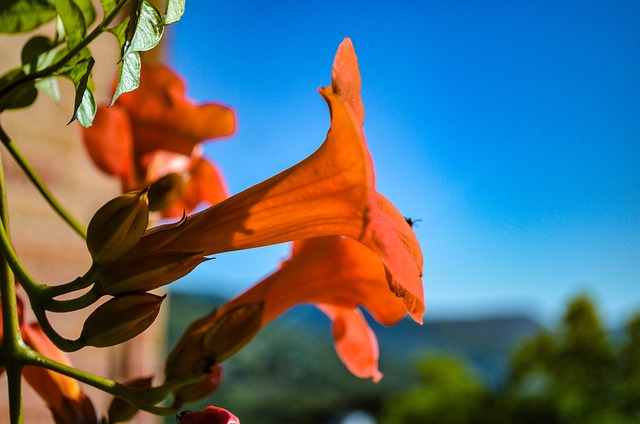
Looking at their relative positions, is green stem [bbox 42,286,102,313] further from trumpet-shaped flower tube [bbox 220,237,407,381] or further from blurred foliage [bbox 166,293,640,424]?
blurred foliage [bbox 166,293,640,424]

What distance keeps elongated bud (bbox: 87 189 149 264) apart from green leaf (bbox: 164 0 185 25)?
0.08 m

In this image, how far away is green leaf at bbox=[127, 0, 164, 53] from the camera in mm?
254

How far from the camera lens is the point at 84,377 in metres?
0.29

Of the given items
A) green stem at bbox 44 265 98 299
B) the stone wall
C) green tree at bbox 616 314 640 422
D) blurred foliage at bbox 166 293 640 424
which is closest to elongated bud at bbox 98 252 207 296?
green stem at bbox 44 265 98 299

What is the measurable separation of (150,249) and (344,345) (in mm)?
199

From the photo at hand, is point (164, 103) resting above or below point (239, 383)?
below


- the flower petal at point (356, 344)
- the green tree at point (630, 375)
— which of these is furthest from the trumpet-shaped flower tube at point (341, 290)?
the green tree at point (630, 375)

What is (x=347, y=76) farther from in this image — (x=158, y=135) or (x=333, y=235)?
(x=158, y=135)

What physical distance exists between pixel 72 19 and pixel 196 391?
19 centimetres

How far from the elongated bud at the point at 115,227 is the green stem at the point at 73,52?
63 millimetres

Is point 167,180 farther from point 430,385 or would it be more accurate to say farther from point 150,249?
point 430,385

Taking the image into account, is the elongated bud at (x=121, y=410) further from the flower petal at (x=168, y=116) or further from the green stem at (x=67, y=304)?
the flower petal at (x=168, y=116)

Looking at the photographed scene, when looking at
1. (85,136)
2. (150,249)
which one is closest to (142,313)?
(150,249)

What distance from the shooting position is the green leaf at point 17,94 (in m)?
0.33
